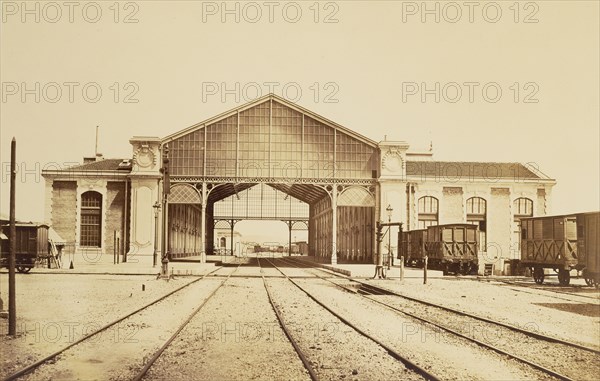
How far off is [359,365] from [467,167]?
39.9m

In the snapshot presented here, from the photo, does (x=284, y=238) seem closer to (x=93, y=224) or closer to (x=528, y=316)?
(x=93, y=224)

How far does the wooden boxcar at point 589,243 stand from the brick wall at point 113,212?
1099 inches

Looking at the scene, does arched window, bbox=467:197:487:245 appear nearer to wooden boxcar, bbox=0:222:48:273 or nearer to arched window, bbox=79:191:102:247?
arched window, bbox=79:191:102:247

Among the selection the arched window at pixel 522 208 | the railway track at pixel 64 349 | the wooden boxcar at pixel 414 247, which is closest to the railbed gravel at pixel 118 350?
the railway track at pixel 64 349

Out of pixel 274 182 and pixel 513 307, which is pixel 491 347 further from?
pixel 274 182

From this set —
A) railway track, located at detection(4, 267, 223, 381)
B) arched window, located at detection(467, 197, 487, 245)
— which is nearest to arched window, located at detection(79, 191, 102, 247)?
arched window, located at detection(467, 197, 487, 245)

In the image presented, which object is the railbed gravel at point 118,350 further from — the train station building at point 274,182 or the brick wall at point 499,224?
the brick wall at point 499,224

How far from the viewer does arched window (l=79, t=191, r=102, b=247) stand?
4075 cm

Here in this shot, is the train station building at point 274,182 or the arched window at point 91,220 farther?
the arched window at point 91,220

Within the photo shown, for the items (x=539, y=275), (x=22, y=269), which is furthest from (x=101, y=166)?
(x=539, y=275)

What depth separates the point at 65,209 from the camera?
40938mm

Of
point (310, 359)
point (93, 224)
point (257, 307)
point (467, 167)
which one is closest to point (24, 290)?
point (257, 307)

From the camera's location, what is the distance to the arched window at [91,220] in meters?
40.8

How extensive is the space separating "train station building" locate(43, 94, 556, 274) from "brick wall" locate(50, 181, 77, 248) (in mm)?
65
